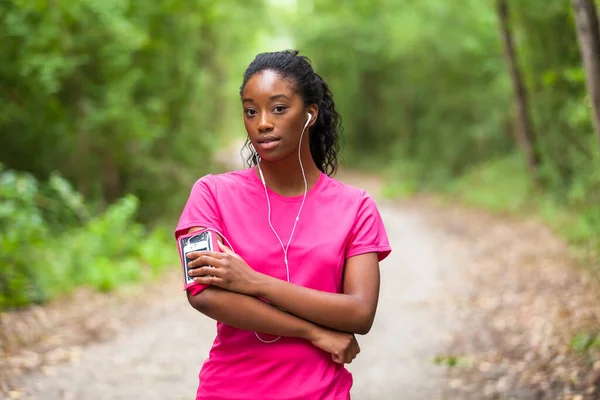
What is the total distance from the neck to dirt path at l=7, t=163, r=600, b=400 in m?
3.73

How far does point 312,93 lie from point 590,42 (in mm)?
3964

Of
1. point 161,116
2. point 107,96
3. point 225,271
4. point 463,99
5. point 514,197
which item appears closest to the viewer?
point 225,271

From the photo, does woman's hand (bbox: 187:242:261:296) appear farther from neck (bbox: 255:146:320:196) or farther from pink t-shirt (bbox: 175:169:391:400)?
neck (bbox: 255:146:320:196)

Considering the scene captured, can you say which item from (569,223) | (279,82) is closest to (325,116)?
(279,82)

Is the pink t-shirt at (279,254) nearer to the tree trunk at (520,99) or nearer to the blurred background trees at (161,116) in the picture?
the blurred background trees at (161,116)

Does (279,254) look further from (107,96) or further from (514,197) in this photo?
(514,197)

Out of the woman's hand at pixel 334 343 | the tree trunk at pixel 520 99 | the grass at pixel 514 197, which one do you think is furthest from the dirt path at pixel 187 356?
the tree trunk at pixel 520 99

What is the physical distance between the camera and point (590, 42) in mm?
Answer: 5266

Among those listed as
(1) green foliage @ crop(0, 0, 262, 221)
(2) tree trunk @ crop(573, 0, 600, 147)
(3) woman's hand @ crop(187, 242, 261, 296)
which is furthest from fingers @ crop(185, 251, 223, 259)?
(1) green foliage @ crop(0, 0, 262, 221)

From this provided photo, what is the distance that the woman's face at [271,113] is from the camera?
205 cm

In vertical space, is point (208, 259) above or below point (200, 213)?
below

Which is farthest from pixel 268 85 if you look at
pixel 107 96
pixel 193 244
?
pixel 107 96

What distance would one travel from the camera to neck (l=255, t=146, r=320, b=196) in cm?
215

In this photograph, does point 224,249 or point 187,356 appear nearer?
point 224,249
